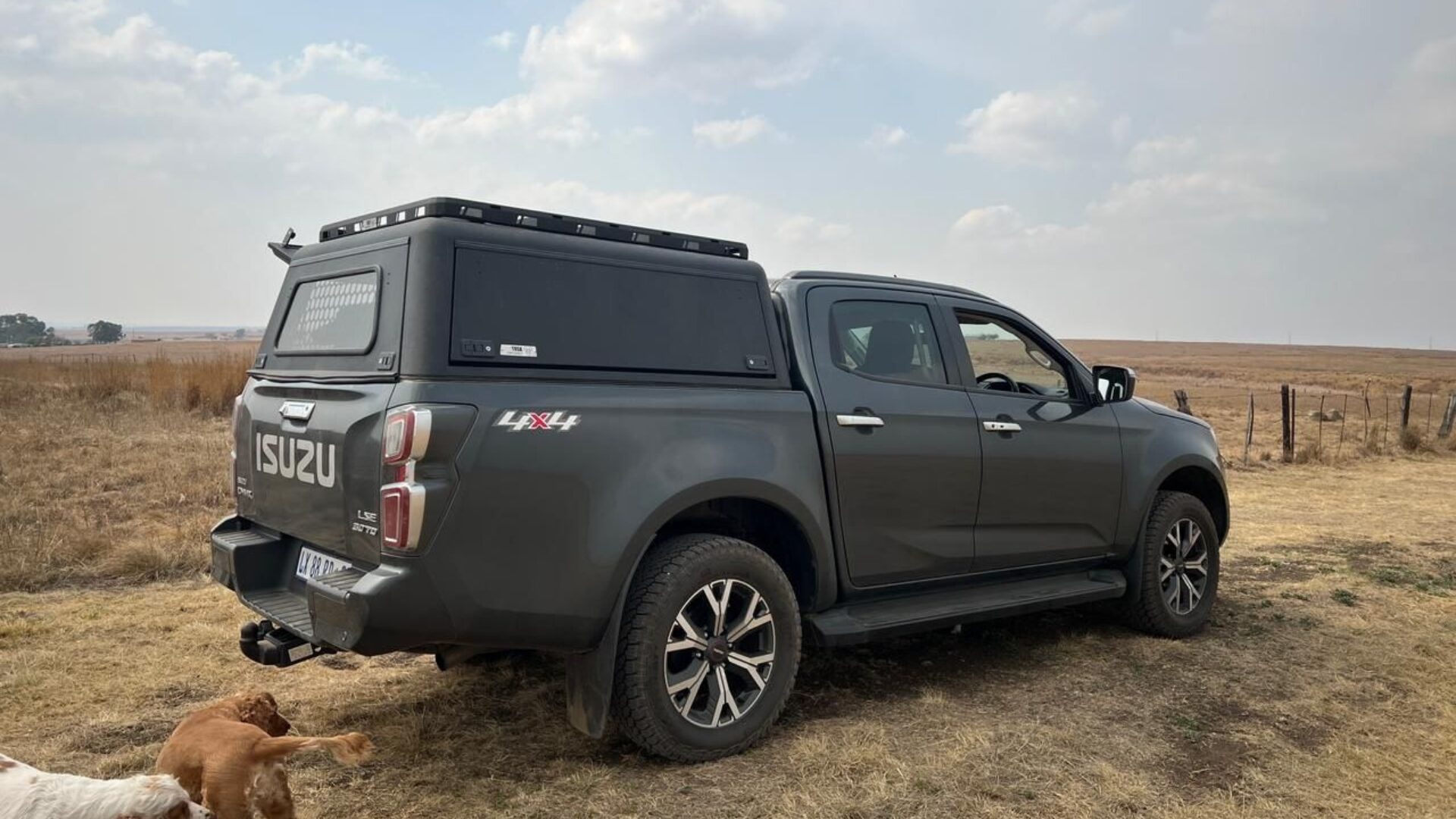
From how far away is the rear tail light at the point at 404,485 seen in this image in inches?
123

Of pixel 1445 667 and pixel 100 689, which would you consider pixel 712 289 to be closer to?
pixel 100 689

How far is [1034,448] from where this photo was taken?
5008 millimetres

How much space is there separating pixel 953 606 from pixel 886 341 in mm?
1270

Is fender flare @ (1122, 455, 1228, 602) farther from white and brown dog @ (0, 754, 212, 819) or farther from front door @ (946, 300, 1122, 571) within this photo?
white and brown dog @ (0, 754, 212, 819)

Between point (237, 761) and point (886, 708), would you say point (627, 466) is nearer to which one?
point (237, 761)

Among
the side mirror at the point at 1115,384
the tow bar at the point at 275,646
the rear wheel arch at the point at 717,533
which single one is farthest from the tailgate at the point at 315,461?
the side mirror at the point at 1115,384

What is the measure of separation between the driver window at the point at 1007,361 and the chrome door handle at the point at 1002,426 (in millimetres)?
210

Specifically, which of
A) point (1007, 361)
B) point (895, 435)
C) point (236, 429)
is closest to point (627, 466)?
point (895, 435)

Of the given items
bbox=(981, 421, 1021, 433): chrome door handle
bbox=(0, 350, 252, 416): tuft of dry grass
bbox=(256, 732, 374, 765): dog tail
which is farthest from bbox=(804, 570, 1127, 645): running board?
bbox=(0, 350, 252, 416): tuft of dry grass

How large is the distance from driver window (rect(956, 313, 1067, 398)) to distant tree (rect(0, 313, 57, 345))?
72.7 m

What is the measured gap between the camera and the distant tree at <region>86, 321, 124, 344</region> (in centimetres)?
6725

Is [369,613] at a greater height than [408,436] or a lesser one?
lesser

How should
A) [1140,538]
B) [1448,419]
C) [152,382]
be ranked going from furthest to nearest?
[1448,419] < [152,382] < [1140,538]

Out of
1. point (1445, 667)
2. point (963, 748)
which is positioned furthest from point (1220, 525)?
point (963, 748)
